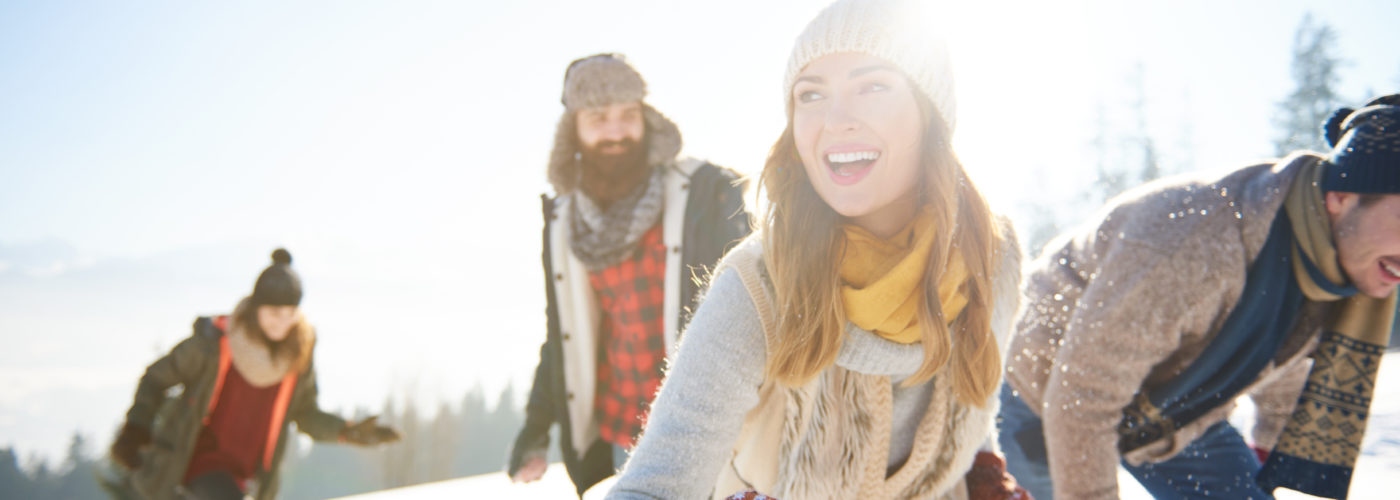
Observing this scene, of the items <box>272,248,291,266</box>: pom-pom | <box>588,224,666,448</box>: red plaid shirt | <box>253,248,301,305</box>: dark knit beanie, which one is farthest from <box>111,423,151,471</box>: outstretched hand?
<box>588,224,666,448</box>: red plaid shirt

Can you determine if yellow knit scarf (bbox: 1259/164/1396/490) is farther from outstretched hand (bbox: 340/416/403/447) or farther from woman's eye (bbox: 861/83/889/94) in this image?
outstretched hand (bbox: 340/416/403/447)

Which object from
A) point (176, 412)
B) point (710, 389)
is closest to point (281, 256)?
point (176, 412)

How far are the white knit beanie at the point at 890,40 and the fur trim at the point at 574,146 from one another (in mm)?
1631

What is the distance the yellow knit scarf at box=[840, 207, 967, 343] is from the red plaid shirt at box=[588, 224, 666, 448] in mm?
1468

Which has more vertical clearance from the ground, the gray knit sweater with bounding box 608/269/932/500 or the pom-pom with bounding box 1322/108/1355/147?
the pom-pom with bounding box 1322/108/1355/147

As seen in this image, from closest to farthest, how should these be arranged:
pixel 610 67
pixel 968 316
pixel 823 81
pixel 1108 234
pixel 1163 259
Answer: pixel 823 81 → pixel 968 316 → pixel 1163 259 → pixel 1108 234 → pixel 610 67

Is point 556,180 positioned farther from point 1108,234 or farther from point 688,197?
point 1108,234

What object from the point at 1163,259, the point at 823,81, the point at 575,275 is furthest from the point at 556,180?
the point at 1163,259

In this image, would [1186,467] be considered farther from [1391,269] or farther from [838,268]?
[838,268]

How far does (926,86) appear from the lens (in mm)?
1317

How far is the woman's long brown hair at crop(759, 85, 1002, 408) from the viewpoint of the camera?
120cm

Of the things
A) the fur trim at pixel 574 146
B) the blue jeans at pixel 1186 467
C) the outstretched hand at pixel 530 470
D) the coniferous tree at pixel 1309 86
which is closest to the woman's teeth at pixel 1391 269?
the blue jeans at pixel 1186 467

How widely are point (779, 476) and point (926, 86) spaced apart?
29.8 inches

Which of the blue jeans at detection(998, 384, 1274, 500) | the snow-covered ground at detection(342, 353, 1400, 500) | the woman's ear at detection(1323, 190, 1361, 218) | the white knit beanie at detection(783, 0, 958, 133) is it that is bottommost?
the snow-covered ground at detection(342, 353, 1400, 500)
